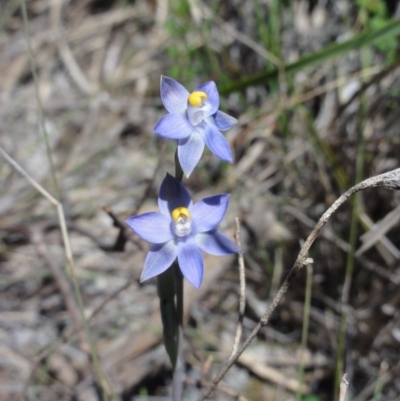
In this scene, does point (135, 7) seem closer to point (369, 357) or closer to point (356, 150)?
point (356, 150)

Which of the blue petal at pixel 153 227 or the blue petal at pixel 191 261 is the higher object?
the blue petal at pixel 153 227

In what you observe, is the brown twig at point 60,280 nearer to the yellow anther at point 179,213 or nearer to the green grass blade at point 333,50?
the green grass blade at point 333,50

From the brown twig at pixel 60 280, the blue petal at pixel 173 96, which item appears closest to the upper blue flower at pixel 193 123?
the blue petal at pixel 173 96

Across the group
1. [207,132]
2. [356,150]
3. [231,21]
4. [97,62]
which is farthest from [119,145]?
[207,132]

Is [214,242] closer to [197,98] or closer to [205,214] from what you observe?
[205,214]

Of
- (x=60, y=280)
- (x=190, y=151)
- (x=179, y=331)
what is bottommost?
(x=60, y=280)

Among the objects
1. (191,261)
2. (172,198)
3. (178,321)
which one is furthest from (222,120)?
(178,321)
